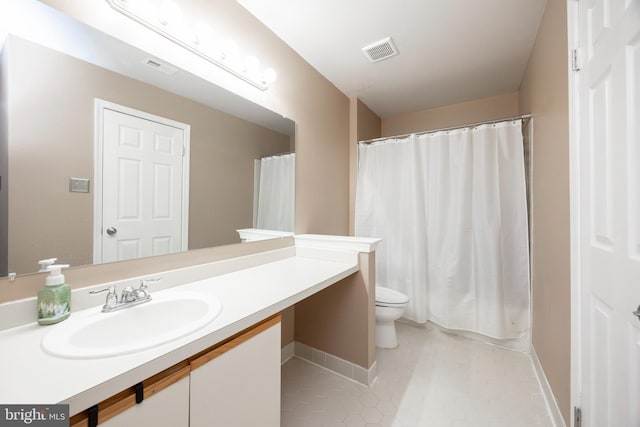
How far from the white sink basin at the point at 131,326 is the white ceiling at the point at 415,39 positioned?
170 cm

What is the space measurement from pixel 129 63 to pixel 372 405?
2.08 metres

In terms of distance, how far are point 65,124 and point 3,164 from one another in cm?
21

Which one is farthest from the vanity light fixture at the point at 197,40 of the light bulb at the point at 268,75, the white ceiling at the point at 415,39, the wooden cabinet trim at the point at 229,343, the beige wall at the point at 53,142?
the wooden cabinet trim at the point at 229,343

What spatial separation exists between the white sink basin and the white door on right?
4.23ft

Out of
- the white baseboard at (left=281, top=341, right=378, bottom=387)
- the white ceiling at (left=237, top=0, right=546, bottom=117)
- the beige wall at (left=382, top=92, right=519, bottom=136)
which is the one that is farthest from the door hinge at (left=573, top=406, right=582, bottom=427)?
the beige wall at (left=382, top=92, right=519, bottom=136)

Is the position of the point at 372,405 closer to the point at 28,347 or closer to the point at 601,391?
the point at 601,391

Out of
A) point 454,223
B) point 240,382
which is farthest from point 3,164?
point 454,223

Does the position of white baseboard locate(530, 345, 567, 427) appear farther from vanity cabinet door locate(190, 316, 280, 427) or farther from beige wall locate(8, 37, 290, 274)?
beige wall locate(8, 37, 290, 274)

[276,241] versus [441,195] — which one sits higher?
[441,195]

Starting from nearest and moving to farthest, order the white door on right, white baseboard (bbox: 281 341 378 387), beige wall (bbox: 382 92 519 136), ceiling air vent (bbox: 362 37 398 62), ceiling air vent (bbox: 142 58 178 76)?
the white door on right, ceiling air vent (bbox: 142 58 178 76), white baseboard (bbox: 281 341 378 387), ceiling air vent (bbox: 362 37 398 62), beige wall (bbox: 382 92 519 136)

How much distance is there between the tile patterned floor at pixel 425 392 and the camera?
1.36 meters

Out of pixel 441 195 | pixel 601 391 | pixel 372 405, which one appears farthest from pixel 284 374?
pixel 441 195

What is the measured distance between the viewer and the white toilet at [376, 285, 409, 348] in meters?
1.98

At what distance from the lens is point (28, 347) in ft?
2.16
